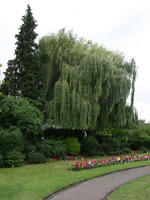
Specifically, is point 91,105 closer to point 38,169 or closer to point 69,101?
point 69,101

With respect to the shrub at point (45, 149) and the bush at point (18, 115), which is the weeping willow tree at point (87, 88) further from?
the bush at point (18, 115)

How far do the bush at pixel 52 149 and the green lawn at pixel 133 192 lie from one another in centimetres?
674

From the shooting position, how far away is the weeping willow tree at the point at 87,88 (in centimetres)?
1371

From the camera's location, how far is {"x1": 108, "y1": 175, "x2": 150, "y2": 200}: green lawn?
6.12 meters

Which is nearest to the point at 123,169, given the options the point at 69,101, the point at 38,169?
A: the point at 38,169

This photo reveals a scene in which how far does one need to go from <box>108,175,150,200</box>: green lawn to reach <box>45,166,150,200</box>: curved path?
31cm

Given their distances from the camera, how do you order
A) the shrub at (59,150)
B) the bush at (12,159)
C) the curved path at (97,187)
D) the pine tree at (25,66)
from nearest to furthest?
the curved path at (97,187)
the bush at (12,159)
the shrub at (59,150)
the pine tree at (25,66)

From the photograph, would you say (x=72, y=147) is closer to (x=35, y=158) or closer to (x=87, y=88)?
(x=35, y=158)

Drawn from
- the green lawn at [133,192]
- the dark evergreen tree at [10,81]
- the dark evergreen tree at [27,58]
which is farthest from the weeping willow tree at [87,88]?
the green lawn at [133,192]

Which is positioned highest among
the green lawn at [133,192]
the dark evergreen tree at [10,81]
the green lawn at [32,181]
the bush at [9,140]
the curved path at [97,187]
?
the dark evergreen tree at [10,81]

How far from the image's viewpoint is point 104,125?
15195mm

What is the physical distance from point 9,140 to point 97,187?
5.76 m

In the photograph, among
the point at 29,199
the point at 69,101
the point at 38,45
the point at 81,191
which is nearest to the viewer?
the point at 29,199

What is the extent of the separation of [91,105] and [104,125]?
6.97 ft
